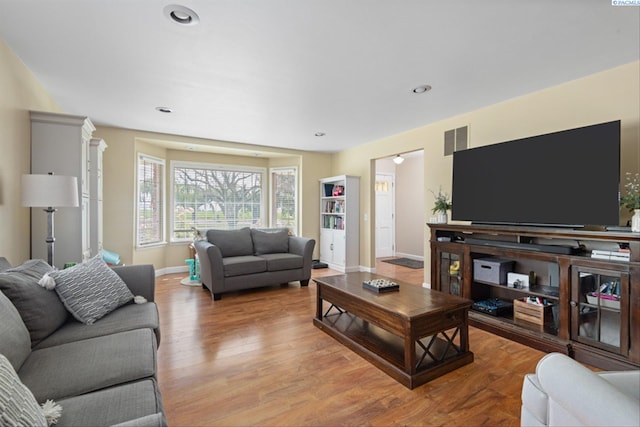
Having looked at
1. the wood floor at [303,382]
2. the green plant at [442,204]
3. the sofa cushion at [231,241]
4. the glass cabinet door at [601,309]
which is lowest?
the wood floor at [303,382]

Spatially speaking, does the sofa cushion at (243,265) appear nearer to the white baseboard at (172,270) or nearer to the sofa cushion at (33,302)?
the white baseboard at (172,270)

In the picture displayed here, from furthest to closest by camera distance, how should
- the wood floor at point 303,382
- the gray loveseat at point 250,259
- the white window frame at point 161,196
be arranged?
the white window frame at point 161,196 → the gray loveseat at point 250,259 → the wood floor at point 303,382

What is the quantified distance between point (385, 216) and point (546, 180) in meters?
4.48

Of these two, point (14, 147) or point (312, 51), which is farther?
point (14, 147)

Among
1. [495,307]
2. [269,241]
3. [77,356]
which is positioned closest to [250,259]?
[269,241]

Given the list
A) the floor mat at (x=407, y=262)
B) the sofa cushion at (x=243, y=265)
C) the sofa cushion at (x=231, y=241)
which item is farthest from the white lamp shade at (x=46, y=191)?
the floor mat at (x=407, y=262)

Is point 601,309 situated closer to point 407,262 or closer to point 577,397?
point 577,397

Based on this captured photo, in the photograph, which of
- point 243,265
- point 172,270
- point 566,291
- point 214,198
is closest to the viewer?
point 566,291

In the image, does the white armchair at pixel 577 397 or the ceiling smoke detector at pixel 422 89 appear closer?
the white armchair at pixel 577 397

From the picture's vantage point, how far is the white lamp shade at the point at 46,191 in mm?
2189

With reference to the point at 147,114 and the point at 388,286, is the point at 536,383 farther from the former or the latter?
the point at 147,114

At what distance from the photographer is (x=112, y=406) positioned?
1.07 meters

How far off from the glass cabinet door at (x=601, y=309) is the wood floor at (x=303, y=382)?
16.3 inches

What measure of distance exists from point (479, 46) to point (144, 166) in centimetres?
519
